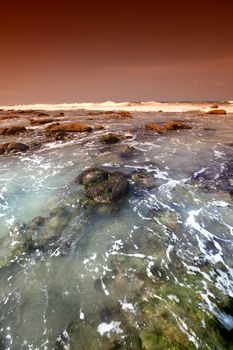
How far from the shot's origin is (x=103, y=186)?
30.7ft

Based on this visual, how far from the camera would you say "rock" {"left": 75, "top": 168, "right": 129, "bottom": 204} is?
9.00m

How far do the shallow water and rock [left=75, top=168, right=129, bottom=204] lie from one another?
13.5 inches

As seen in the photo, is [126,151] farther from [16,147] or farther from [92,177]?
[16,147]

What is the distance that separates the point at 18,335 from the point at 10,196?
6.05m

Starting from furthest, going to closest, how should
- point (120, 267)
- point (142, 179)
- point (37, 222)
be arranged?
point (142, 179), point (37, 222), point (120, 267)

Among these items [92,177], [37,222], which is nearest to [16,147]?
[92,177]

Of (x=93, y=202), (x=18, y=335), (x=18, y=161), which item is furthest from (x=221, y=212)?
(x=18, y=161)

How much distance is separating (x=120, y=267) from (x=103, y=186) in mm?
3816

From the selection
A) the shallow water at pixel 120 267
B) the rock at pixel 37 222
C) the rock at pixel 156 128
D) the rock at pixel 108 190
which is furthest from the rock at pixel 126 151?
the rock at pixel 37 222

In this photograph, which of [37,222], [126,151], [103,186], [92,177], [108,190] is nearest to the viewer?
[37,222]

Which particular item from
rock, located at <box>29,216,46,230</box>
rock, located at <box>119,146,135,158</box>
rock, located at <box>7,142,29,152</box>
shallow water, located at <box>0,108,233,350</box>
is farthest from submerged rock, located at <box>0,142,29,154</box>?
rock, located at <box>29,216,46,230</box>

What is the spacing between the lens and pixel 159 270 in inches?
229

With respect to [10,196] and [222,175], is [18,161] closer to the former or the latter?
[10,196]

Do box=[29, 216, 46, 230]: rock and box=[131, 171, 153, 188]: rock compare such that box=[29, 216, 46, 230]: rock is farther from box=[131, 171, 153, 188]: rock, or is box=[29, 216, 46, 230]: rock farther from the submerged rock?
the submerged rock
